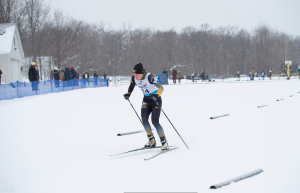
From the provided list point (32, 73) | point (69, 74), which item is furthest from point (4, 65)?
point (32, 73)

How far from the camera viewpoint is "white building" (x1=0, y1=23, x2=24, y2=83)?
26763mm

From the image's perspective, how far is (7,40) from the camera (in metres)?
27.9

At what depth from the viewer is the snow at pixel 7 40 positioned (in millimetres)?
26644

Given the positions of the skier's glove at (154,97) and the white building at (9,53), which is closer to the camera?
the skier's glove at (154,97)

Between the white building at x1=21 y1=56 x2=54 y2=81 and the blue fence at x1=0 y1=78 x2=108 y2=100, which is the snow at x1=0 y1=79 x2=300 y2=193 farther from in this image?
the white building at x1=21 y1=56 x2=54 y2=81

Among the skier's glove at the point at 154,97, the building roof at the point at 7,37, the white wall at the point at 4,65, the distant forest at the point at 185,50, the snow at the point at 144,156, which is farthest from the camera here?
the distant forest at the point at 185,50

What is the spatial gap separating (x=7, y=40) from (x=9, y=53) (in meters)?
2.14

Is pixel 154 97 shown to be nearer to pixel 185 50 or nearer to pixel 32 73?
pixel 32 73

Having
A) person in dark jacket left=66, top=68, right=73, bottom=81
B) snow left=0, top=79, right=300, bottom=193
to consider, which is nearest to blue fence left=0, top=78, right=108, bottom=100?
person in dark jacket left=66, top=68, right=73, bottom=81

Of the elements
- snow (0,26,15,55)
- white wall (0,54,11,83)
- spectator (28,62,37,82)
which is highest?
snow (0,26,15,55)

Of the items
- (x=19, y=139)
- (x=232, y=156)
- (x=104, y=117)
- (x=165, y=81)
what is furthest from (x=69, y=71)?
(x=232, y=156)

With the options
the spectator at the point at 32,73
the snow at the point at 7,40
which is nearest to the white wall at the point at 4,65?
the snow at the point at 7,40

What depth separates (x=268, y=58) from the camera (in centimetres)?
7175

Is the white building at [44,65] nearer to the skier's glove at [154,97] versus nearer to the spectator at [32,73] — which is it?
the spectator at [32,73]
